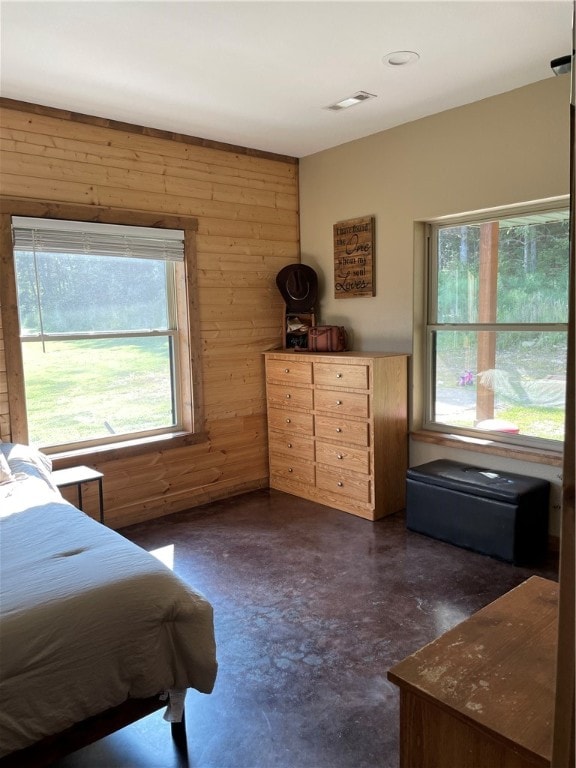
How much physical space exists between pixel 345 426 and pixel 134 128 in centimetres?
252

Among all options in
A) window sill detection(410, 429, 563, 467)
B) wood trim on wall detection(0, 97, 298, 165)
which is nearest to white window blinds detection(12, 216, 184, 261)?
wood trim on wall detection(0, 97, 298, 165)

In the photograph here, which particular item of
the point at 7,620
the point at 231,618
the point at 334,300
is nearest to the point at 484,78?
the point at 334,300

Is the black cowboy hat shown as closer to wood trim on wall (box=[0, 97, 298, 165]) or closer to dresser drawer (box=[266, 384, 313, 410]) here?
dresser drawer (box=[266, 384, 313, 410])

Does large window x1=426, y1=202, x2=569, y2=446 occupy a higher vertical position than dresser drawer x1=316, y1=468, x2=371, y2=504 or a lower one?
higher

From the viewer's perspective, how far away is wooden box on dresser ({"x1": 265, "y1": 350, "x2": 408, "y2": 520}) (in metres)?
3.90

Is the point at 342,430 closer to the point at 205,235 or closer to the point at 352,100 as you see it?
the point at 205,235

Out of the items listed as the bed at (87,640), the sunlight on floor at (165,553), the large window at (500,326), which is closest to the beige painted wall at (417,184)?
the large window at (500,326)

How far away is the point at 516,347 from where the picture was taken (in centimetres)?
361

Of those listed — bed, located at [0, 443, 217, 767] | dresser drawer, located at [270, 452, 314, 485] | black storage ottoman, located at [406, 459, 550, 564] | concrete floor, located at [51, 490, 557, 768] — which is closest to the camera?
bed, located at [0, 443, 217, 767]

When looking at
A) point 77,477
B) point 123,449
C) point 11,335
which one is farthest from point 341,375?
point 11,335

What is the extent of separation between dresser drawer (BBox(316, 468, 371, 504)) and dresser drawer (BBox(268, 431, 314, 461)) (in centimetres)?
18

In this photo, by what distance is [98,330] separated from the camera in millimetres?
3875

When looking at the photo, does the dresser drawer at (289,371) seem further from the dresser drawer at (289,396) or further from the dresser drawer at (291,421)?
the dresser drawer at (291,421)

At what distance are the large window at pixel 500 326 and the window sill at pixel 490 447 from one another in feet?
0.25
